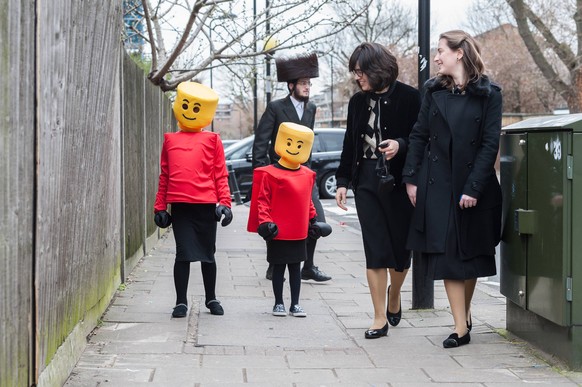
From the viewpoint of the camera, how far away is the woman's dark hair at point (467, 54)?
588 centimetres

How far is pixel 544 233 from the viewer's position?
5.37 m

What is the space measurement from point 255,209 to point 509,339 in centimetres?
195

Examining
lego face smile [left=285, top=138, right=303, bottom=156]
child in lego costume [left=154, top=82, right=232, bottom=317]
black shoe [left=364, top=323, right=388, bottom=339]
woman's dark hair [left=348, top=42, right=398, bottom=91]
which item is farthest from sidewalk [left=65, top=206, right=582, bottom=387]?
woman's dark hair [left=348, top=42, right=398, bottom=91]

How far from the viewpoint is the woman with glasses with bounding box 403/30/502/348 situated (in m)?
5.82

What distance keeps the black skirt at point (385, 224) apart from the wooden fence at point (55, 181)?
1.70m

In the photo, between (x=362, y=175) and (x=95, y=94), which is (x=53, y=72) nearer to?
(x=95, y=94)

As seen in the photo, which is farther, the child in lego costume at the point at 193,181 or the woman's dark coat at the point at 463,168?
the child in lego costume at the point at 193,181

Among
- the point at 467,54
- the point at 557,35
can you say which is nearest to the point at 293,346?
the point at 467,54

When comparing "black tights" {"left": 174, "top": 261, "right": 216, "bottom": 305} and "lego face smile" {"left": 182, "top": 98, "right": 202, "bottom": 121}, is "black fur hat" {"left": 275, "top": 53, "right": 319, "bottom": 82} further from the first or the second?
"black tights" {"left": 174, "top": 261, "right": 216, "bottom": 305}

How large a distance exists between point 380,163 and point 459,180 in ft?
1.83

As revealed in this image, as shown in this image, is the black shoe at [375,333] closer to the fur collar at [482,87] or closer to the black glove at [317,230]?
the black glove at [317,230]

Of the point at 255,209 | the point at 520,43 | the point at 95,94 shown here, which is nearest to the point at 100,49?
the point at 95,94

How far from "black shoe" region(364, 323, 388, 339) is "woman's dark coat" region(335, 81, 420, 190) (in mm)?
931

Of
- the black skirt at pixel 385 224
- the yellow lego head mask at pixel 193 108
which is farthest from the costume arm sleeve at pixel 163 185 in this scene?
the black skirt at pixel 385 224
